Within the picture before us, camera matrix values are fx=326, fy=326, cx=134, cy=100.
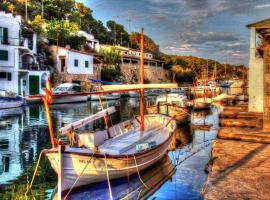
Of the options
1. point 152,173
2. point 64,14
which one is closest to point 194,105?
point 152,173

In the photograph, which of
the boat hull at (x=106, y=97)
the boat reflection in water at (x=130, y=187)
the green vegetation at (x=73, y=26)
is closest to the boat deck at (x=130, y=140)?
the boat reflection in water at (x=130, y=187)

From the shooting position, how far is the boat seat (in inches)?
508

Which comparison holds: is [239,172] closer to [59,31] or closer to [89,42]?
[59,31]

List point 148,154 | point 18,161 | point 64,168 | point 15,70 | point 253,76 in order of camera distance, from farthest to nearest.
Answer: point 15,70, point 253,76, point 18,161, point 148,154, point 64,168

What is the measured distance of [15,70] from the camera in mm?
46125

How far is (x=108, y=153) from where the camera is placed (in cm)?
1184

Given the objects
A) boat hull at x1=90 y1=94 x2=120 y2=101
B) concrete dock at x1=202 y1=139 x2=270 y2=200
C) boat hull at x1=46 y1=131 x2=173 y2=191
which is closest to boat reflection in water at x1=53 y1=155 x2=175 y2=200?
boat hull at x1=46 y1=131 x2=173 y2=191

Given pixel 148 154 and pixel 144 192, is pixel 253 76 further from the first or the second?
pixel 144 192

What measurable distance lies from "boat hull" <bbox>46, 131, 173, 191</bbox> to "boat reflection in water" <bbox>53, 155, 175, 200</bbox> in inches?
A: 11.5

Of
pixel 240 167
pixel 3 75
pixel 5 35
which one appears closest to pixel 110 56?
pixel 5 35

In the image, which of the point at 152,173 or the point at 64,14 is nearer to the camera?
the point at 152,173

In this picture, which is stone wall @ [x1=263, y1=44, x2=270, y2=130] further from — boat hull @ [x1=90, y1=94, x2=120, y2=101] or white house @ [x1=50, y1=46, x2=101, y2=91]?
white house @ [x1=50, y1=46, x2=101, y2=91]

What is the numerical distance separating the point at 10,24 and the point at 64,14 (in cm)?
4240

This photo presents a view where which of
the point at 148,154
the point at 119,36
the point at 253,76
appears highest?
the point at 119,36
